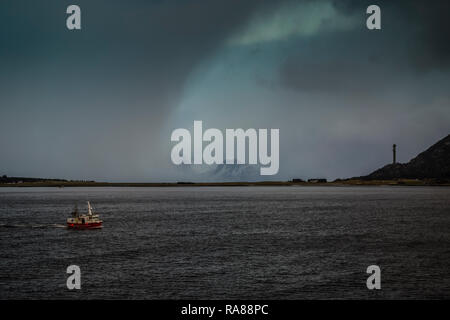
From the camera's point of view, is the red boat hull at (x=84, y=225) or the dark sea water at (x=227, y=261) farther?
the red boat hull at (x=84, y=225)

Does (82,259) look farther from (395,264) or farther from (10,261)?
(395,264)

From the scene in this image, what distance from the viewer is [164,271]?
62.8 meters

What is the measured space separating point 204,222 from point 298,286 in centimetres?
7963

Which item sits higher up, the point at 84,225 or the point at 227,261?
the point at 84,225

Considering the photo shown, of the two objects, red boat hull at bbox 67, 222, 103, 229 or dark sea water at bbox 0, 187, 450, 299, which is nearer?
dark sea water at bbox 0, 187, 450, 299

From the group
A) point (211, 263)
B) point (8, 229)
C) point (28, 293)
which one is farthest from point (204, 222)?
point (28, 293)

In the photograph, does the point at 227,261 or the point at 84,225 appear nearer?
the point at 227,261

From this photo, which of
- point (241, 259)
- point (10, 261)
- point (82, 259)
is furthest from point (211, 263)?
Result: point (10, 261)
